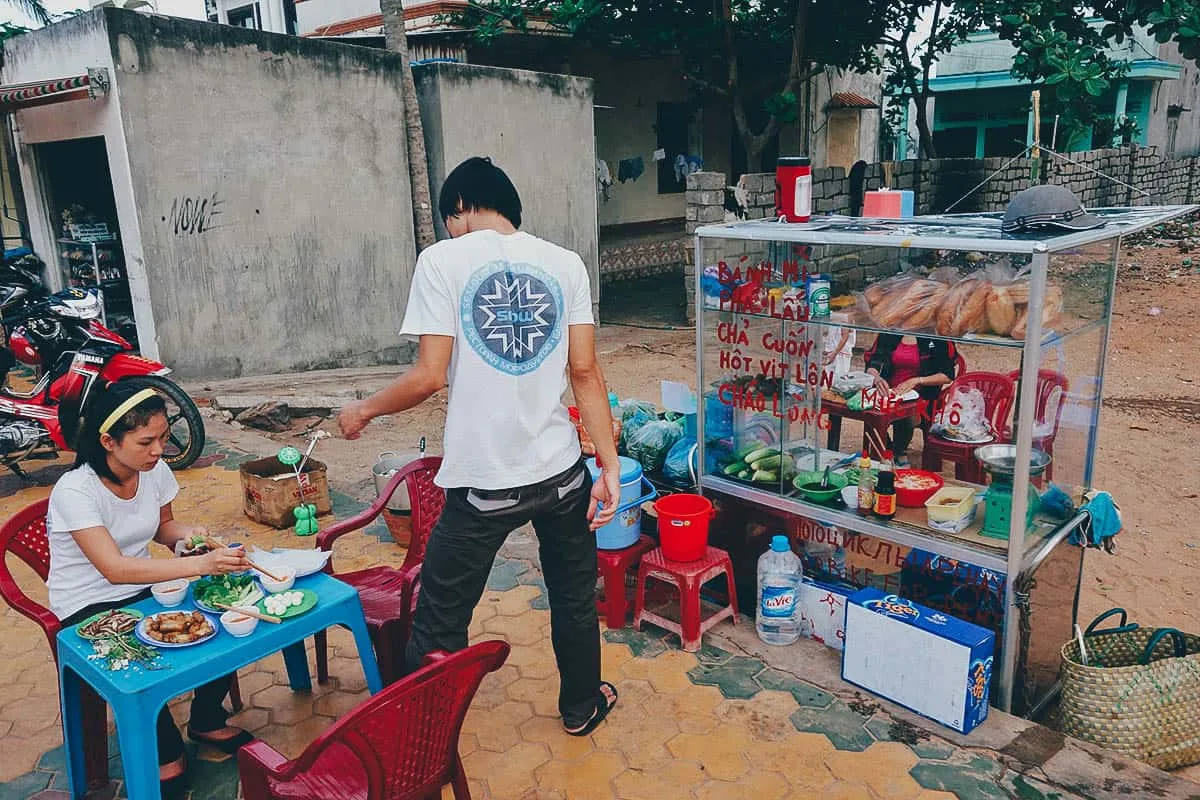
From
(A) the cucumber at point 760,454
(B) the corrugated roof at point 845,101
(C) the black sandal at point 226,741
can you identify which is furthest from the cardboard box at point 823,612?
(B) the corrugated roof at point 845,101

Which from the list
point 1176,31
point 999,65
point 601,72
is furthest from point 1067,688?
point 999,65

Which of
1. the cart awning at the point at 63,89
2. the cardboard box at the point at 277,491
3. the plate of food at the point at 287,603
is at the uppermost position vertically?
the cart awning at the point at 63,89

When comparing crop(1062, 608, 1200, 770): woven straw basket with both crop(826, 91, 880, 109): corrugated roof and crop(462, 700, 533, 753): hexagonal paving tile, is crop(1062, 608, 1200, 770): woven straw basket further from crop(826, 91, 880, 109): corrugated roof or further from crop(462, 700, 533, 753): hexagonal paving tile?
crop(826, 91, 880, 109): corrugated roof

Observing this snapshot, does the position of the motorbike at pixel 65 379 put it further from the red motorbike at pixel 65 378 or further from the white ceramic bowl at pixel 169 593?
the white ceramic bowl at pixel 169 593

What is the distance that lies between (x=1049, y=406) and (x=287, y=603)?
121 inches

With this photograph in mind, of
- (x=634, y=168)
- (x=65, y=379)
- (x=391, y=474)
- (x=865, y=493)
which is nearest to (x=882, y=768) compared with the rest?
(x=865, y=493)

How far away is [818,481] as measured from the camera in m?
4.26

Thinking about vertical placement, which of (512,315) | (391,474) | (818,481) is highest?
(512,315)

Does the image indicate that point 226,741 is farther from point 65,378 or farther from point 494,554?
point 65,378

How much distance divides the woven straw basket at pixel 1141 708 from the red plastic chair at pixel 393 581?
2.56 meters

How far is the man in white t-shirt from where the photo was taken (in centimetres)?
289

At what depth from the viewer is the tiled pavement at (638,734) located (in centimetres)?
319

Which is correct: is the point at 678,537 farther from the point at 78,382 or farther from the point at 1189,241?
the point at 1189,241

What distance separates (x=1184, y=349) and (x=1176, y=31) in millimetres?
3597
